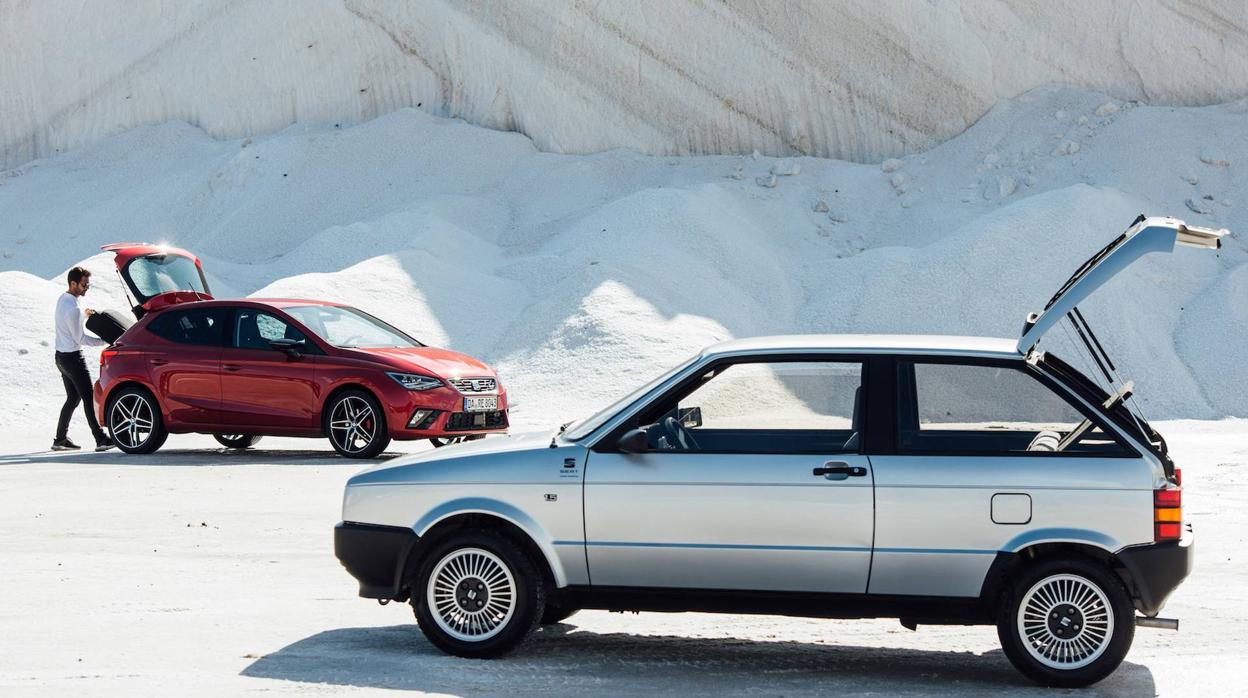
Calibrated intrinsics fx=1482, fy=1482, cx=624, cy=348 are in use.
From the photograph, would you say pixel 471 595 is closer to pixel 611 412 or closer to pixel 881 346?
pixel 611 412

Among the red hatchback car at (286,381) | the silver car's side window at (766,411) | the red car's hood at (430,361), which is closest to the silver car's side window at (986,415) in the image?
the silver car's side window at (766,411)

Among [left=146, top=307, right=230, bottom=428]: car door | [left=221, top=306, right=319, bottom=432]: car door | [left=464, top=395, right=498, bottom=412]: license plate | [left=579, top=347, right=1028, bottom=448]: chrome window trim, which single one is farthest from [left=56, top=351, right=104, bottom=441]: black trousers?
[left=579, top=347, right=1028, bottom=448]: chrome window trim

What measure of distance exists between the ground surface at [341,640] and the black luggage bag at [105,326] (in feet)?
18.6

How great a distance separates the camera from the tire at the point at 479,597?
21.4 ft

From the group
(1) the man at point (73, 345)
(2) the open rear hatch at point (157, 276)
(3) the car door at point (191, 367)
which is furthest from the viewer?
(2) the open rear hatch at point (157, 276)

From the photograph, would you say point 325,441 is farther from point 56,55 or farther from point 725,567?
point 56,55

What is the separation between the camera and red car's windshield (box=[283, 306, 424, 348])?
1501 centimetres

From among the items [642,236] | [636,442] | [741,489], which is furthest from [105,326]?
[642,236]

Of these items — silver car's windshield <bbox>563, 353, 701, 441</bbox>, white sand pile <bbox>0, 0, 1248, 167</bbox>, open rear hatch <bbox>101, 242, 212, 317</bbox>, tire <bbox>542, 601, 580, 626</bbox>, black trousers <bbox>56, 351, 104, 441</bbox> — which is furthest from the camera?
white sand pile <bbox>0, 0, 1248, 167</bbox>

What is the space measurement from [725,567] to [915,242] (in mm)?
22530

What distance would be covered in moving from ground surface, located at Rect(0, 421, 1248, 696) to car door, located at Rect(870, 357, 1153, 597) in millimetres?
531

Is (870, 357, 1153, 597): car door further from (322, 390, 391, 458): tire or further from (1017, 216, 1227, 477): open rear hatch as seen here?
(322, 390, 391, 458): tire

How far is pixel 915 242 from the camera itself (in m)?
28.1

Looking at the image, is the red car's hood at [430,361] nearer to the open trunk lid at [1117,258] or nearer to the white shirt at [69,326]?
the white shirt at [69,326]
